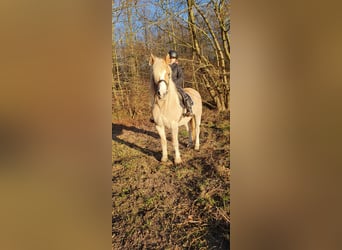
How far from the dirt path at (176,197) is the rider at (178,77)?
6.6 inches

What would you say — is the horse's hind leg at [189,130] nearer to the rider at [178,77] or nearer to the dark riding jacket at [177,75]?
the rider at [178,77]

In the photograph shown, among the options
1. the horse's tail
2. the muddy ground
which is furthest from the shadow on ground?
the horse's tail

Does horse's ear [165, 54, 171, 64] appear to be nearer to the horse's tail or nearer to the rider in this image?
the rider

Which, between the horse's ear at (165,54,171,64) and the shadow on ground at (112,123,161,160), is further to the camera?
the shadow on ground at (112,123,161,160)

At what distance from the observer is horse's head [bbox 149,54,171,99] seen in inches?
59.4

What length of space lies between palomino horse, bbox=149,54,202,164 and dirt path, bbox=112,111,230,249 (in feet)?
0.14

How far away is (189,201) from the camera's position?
158 cm

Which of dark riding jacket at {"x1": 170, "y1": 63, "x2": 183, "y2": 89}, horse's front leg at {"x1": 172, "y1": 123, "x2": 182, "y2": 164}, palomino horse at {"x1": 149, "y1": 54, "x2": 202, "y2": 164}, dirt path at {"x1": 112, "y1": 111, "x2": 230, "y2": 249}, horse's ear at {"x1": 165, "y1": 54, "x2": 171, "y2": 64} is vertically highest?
horse's ear at {"x1": 165, "y1": 54, "x2": 171, "y2": 64}

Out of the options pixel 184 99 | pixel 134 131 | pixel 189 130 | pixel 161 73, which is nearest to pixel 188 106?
pixel 184 99

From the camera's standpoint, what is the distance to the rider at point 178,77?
5.05 feet

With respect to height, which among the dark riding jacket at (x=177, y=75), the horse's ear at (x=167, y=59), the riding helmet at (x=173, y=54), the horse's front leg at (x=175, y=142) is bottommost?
the horse's front leg at (x=175, y=142)

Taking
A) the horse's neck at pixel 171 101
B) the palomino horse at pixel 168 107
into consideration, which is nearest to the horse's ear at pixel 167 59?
the palomino horse at pixel 168 107
